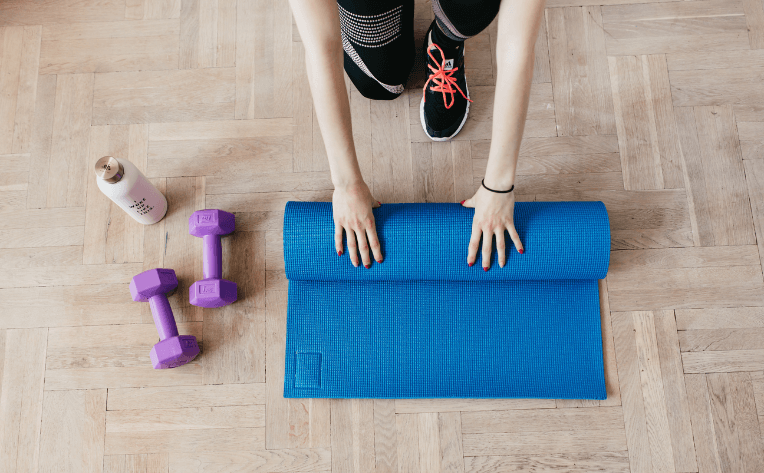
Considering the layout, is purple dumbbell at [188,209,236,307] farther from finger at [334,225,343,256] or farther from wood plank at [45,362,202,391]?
finger at [334,225,343,256]

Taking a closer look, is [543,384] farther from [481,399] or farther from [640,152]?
[640,152]

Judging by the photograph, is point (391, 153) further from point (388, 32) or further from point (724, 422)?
point (724, 422)

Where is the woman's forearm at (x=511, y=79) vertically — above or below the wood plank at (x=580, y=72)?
above

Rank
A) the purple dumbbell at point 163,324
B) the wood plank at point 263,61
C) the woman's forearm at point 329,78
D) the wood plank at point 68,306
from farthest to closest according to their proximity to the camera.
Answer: the wood plank at point 263,61 → the wood plank at point 68,306 → the purple dumbbell at point 163,324 → the woman's forearm at point 329,78

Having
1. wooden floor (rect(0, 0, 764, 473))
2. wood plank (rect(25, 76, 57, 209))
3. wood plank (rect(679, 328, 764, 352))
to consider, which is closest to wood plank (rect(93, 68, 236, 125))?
wooden floor (rect(0, 0, 764, 473))

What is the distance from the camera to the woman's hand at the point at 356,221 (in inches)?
40.1

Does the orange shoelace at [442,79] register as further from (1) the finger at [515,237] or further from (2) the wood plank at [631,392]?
(2) the wood plank at [631,392]

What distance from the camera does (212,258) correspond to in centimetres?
120

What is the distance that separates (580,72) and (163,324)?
128 cm

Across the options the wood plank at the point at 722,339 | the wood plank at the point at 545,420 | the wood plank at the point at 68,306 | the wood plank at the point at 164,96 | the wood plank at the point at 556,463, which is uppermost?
the wood plank at the point at 164,96

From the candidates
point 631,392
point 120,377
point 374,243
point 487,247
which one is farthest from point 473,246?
point 120,377

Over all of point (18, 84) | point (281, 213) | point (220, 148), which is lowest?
point (281, 213)

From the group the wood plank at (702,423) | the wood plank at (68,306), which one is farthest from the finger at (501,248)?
the wood plank at (68,306)

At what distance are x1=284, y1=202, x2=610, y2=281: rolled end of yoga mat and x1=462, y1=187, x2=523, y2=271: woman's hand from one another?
0.02 metres
